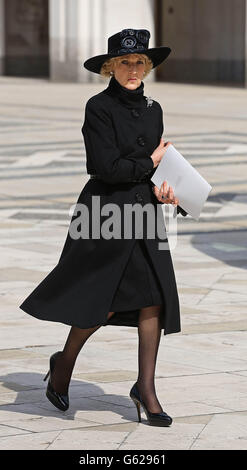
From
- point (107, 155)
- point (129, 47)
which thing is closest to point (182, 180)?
point (107, 155)

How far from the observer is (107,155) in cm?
582

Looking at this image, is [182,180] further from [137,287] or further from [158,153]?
[137,287]

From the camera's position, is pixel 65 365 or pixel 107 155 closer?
pixel 107 155

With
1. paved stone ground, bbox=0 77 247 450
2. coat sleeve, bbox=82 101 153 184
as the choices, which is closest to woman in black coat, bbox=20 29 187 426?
coat sleeve, bbox=82 101 153 184

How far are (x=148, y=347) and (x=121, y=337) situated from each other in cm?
180

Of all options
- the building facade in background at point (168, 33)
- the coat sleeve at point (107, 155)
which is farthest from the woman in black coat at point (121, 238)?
the building facade in background at point (168, 33)

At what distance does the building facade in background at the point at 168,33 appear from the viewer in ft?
97.9

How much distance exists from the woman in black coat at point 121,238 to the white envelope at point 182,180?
0.04 metres

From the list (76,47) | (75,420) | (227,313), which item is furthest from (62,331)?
(76,47)

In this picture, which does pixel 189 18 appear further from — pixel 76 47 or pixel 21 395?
pixel 21 395

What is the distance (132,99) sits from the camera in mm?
5918

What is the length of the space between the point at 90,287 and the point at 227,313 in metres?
2.50

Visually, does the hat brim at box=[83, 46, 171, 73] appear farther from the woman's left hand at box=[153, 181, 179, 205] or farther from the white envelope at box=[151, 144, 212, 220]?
the woman's left hand at box=[153, 181, 179, 205]

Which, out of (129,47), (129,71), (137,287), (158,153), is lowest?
(137,287)
